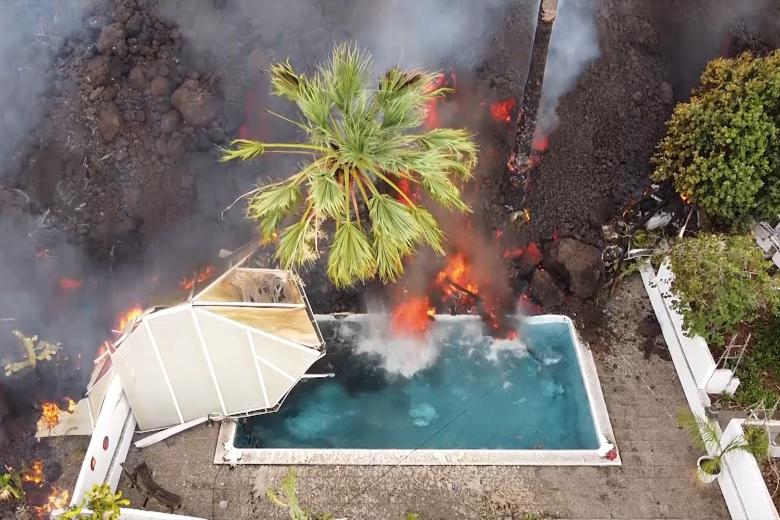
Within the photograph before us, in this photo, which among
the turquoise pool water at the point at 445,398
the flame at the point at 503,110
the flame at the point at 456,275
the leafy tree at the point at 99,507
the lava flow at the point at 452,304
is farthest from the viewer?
the flame at the point at 503,110

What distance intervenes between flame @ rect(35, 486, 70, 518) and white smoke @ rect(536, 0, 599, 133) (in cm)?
1322

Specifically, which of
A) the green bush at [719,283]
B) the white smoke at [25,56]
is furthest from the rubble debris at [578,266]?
the white smoke at [25,56]

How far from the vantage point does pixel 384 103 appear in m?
9.88

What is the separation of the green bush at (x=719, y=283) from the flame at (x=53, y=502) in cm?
1152

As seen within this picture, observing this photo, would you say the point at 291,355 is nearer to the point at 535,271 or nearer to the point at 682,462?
the point at 535,271

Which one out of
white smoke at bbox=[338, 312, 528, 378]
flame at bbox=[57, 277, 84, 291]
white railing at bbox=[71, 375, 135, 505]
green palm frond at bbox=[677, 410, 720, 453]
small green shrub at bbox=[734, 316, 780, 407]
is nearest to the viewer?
white railing at bbox=[71, 375, 135, 505]

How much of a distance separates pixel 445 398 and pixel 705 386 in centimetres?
483

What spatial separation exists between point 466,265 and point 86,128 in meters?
10.8

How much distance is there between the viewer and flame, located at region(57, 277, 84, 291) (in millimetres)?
15141

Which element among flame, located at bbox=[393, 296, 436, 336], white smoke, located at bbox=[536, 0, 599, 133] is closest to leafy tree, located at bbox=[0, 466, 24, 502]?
flame, located at bbox=[393, 296, 436, 336]

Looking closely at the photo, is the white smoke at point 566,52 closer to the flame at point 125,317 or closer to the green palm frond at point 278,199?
the green palm frond at point 278,199

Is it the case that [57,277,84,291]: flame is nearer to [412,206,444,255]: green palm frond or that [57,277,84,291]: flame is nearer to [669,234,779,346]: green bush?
[412,206,444,255]: green palm frond

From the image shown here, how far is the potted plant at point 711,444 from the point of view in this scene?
10.0m

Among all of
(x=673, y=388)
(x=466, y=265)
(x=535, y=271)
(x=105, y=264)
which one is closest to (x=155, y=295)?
(x=105, y=264)
